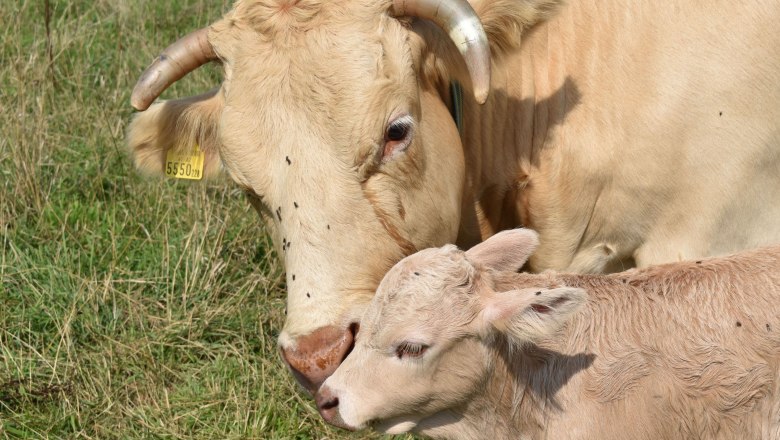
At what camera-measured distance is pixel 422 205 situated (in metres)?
5.41

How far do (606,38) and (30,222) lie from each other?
13.4 feet

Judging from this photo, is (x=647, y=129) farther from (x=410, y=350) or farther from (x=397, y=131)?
(x=410, y=350)

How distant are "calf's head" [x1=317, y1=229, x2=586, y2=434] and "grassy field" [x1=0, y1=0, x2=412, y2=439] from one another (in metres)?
1.68

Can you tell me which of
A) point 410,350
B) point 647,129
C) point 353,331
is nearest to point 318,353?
point 353,331

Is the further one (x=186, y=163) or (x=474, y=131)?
(x=186, y=163)

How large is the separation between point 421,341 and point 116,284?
3316mm

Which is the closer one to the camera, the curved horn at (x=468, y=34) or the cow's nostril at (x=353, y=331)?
the cow's nostril at (x=353, y=331)

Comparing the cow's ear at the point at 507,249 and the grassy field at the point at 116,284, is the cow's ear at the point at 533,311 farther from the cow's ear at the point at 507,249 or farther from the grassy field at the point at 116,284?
the grassy field at the point at 116,284

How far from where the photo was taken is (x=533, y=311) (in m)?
4.47

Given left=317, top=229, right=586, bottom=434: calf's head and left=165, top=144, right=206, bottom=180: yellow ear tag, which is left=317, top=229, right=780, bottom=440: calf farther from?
left=165, top=144, right=206, bottom=180: yellow ear tag

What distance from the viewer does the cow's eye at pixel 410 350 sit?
4.61 meters

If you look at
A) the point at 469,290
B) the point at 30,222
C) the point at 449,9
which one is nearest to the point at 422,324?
the point at 469,290

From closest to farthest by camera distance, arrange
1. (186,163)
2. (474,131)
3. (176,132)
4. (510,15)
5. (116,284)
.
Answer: (510,15) → (474,131) → (176,132) → (186,163) → (116,284)

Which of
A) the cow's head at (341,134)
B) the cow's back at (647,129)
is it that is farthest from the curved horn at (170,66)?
the cow's back at (647,129)
